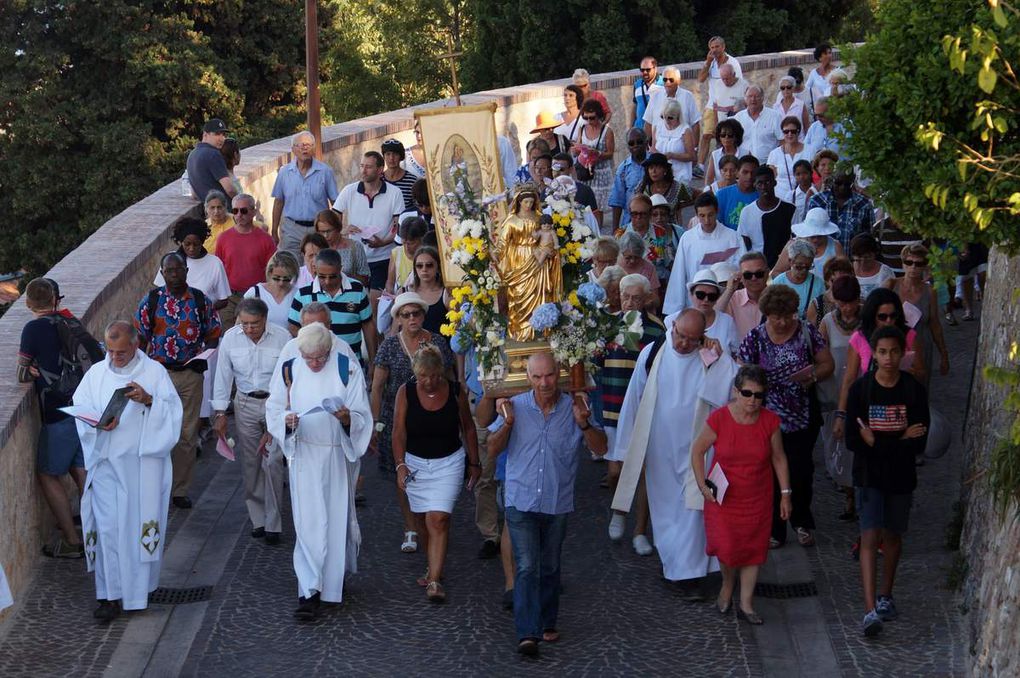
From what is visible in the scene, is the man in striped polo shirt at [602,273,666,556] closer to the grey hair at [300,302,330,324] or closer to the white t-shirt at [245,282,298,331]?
the grey hair at [300,302,330,324]

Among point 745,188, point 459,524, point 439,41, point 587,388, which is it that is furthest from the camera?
point 439,41

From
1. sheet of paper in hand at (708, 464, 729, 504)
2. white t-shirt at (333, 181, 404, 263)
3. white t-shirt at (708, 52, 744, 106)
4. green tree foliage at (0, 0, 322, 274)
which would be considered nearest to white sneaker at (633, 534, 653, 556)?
sheet of paper in hand at (708, 464, 729, 504)

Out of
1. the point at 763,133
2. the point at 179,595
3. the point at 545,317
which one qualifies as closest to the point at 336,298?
the point at 545,317

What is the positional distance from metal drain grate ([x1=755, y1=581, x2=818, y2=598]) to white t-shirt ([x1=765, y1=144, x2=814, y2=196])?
5.67 meters

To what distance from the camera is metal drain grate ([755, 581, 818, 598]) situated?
982cm

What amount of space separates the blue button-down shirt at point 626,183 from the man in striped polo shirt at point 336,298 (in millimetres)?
4089

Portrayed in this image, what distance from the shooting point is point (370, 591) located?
9883 mm

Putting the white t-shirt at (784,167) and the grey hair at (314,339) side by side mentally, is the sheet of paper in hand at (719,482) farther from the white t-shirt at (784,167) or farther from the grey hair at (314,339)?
the white t-shirt at (784,167)

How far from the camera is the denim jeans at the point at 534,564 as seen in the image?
8.88 m

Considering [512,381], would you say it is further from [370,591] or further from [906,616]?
[906,616]

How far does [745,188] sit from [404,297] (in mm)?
4577

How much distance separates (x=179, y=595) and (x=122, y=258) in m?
3.63

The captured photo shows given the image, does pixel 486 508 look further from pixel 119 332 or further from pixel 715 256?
pixel 715 256

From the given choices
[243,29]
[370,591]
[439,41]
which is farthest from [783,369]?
[439,41]
